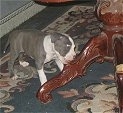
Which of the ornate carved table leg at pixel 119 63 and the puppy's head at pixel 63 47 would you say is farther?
the puppy's head at pixel 63 47

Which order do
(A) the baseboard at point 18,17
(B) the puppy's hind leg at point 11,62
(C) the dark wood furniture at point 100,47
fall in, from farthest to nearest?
1. (A) the baseboard at point 18,17
2. (B) the puppy's hind leg at point 11,62
3. (C) the dark wood furniture at point 100,47

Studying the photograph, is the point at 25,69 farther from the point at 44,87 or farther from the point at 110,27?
the point at 110,27

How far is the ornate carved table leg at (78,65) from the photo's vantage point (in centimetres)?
146

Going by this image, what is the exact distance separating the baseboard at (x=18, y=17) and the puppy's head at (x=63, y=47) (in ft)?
2.59

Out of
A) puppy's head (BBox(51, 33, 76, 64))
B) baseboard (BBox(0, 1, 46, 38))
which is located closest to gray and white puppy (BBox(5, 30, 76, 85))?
puppy's head (BBox(51, 33, 76, 64))

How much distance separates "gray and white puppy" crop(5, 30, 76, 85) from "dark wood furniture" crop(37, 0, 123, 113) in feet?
0.17

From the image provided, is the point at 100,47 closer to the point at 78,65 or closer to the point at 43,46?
the point at 78,65

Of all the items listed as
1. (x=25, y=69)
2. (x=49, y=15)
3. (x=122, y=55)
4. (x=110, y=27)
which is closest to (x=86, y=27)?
(x=49, y=15)

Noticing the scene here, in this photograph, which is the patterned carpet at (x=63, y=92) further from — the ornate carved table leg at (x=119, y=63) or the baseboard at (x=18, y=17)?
the baseboard at (x=18, y=17)

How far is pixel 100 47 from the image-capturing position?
1508mm

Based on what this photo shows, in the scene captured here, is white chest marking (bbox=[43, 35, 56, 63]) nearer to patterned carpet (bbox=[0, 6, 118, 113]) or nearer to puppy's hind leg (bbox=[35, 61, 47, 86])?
puppy's hind leg (bbox=[35, 61, 47, 86])

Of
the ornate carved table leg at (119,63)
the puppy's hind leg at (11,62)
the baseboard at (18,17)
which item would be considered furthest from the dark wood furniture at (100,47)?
the baseboard at (18,17)

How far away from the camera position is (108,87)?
1557 millimetres

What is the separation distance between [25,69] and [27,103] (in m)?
0.30
